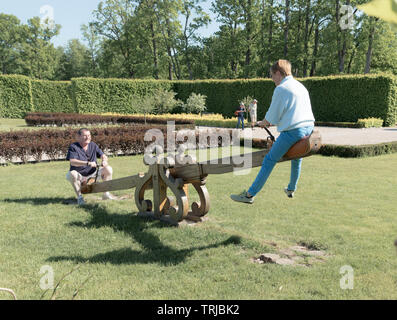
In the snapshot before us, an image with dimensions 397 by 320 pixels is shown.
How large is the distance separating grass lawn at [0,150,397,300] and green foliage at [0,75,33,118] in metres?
29.0

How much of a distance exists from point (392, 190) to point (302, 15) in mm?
36403

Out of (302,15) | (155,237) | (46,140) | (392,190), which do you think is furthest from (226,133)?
(302,15)

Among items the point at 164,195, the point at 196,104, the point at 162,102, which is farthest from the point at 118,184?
the point at 162,102

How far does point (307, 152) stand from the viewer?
3576 mm

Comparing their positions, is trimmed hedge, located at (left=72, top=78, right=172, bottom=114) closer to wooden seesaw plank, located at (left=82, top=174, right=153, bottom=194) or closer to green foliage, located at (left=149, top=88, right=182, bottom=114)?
green foliage, located at (left=149, top=88, right=182, bottom=114)

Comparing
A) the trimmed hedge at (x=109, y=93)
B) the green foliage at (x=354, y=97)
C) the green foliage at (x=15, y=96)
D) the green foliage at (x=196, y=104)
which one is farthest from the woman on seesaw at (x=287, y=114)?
the green foliage at (x=15, y=96)

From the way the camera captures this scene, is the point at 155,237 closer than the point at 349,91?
Yes

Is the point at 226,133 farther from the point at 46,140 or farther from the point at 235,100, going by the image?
the point at 235,100

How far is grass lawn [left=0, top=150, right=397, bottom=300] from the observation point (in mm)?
3289

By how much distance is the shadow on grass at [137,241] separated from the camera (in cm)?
399

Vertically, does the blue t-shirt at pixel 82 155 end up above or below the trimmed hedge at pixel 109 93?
below

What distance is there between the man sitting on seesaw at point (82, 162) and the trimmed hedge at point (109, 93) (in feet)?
79.6

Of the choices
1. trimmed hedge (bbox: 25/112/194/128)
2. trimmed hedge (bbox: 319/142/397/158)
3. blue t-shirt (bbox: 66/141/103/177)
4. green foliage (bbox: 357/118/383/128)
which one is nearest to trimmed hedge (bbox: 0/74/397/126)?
green foliage (bbox: 357/118/383/128)

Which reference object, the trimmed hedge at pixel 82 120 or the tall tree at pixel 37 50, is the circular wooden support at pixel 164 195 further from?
the tall tree at pixel 37 50
